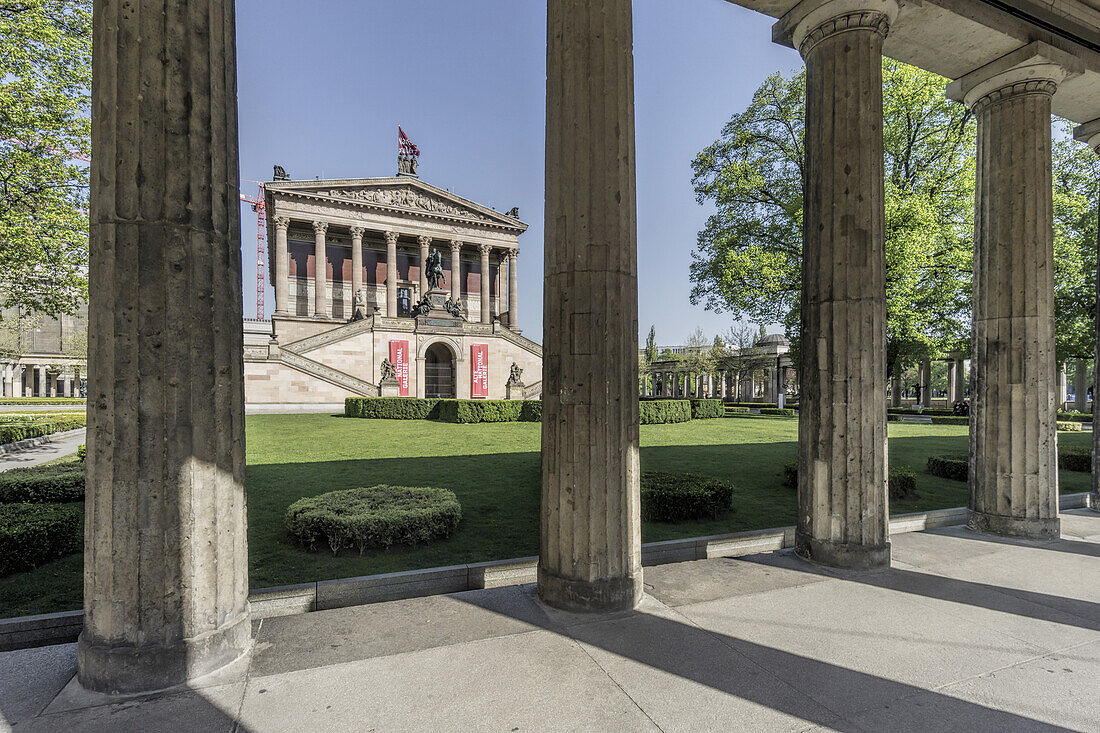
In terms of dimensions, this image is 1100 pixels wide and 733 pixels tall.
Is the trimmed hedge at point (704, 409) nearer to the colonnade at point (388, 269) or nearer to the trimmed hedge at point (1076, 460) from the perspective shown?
the trimmed hedge at point (1076, 460)

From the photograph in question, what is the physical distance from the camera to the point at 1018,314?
694 centimetres

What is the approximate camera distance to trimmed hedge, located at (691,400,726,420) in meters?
29.2

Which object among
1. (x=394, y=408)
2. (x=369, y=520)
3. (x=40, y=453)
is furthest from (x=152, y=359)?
(x=394, y=408)

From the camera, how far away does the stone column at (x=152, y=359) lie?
10.7 feet

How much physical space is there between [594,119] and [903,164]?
20240 millimetres

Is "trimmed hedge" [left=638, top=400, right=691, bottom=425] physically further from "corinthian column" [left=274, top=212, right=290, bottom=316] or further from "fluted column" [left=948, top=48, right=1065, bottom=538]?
"corinthian column" [left=274, top=212, right=290, bottom=316]

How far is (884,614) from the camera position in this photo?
444cm

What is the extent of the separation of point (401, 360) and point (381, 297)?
20333 mm

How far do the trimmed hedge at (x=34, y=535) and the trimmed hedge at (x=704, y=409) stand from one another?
1051 inches

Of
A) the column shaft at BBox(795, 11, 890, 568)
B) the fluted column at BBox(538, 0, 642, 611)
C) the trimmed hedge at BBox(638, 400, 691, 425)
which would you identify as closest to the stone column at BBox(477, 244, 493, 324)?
the trimmed hedge at BBox(638, 400, 691, 425)

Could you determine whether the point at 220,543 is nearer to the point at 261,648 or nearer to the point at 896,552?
the point at 261,648

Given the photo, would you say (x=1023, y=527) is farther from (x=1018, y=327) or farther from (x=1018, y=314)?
(x=1018, y=314)

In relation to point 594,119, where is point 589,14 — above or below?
above

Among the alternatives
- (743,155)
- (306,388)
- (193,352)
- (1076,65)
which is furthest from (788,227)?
(306,388)
